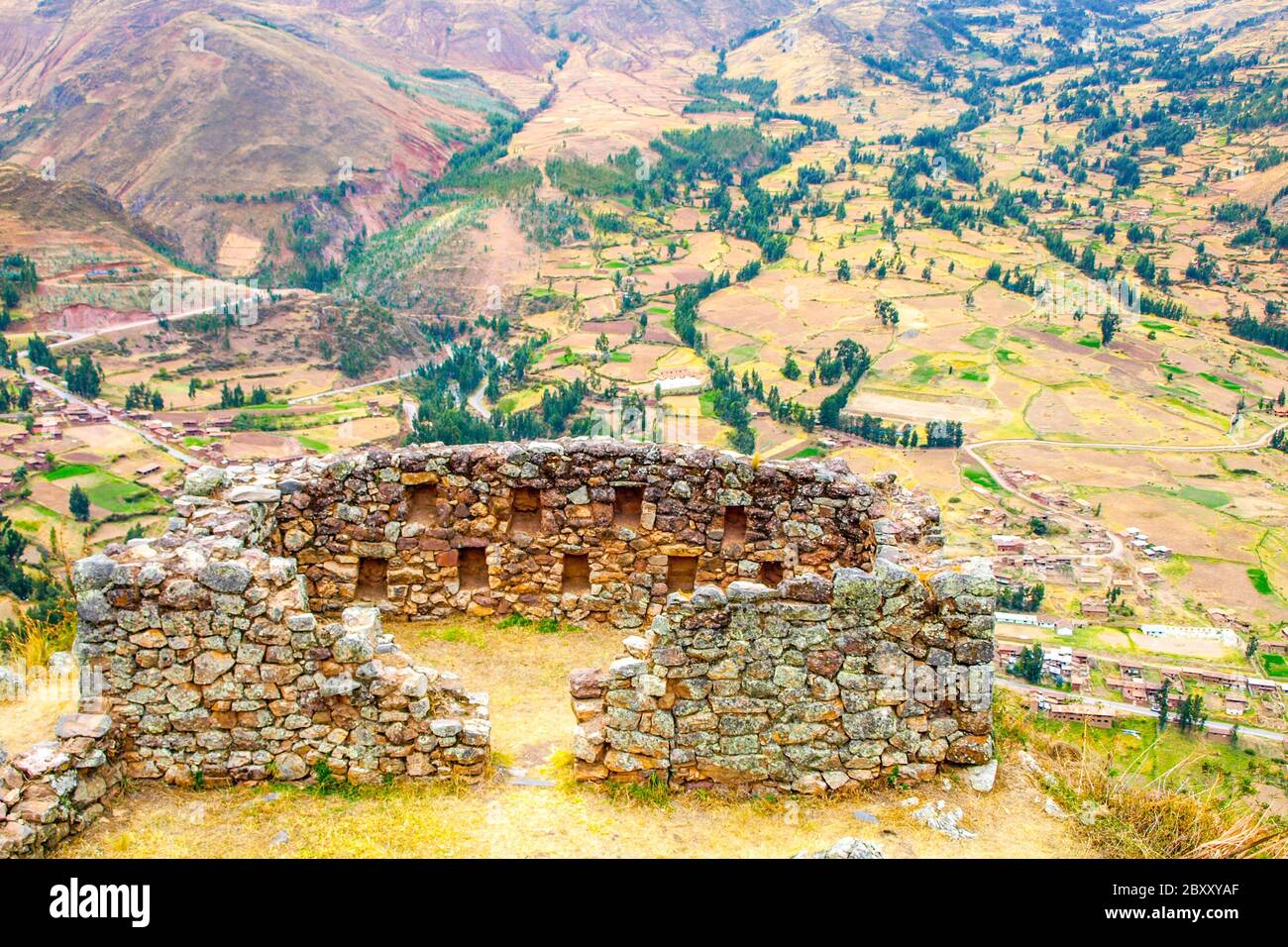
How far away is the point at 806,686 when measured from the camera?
10.4m

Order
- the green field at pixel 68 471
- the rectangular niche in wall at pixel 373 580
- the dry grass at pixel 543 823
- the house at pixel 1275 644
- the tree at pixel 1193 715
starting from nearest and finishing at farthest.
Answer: the dry grass at pixel 543 823 → the rectangular niche in wall at pixel 373 580 → the tree at pixel 1193 715 → the house at pixel 1275 644 → the green field at pixel 68 471

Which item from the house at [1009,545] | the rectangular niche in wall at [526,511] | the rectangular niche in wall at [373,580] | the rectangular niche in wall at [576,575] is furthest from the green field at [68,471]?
the house at [1009,545]

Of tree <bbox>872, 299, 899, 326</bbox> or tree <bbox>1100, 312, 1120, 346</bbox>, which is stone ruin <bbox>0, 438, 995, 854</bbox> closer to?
tree <bbox>872, 299, 899, 326</bbox>

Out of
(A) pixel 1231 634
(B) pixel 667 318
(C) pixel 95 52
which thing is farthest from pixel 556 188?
(A) pixel 1231 634

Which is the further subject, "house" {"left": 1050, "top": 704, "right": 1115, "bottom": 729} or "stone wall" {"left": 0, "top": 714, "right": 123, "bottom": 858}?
"house" {"left": 1050, "top": 704, "right": 1115, "bottom": 729}

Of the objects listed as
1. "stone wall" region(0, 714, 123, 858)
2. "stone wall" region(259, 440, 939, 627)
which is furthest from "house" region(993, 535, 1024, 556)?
"stone wall" region(0, 714, 123, 858)

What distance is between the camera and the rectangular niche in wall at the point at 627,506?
14.8 metres

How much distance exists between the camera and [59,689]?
1230 centimetres

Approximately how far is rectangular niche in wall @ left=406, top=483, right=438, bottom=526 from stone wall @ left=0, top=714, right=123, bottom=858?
5.36 m

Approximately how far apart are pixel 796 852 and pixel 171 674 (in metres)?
6.92

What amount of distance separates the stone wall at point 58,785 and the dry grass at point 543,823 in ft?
0.79

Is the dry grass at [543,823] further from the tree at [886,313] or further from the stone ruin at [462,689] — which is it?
the tree at [886,313]

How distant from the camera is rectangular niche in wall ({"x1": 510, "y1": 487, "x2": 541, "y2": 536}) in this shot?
14.8 m

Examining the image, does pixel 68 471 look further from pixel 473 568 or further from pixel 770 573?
pixel 770 573
